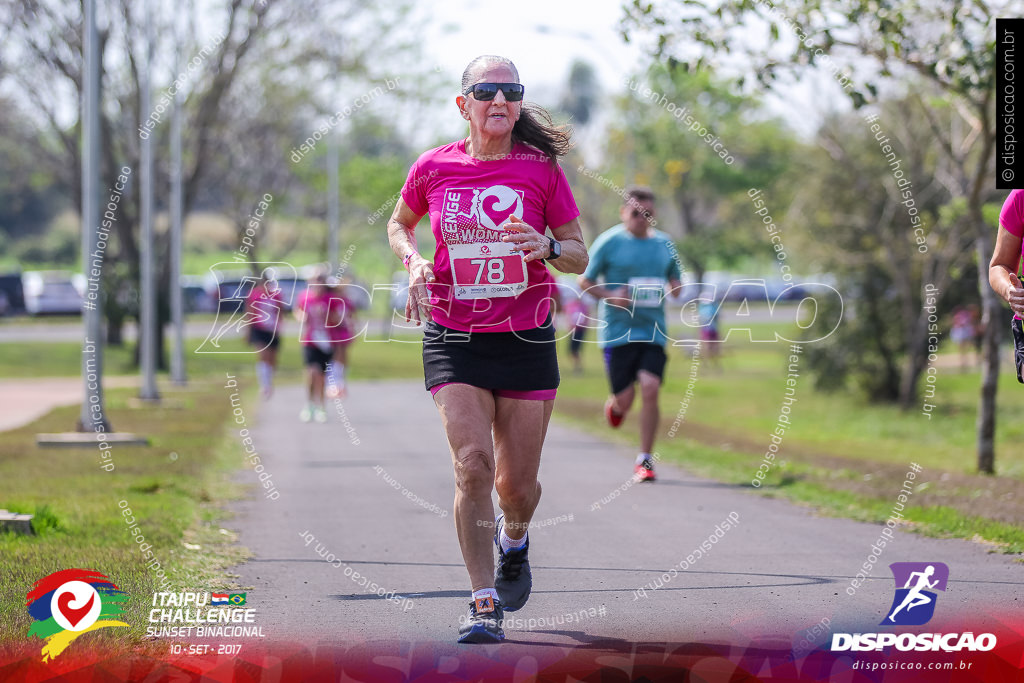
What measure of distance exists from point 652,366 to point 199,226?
217 feet

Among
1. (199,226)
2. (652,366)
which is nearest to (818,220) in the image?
→ (652,366)

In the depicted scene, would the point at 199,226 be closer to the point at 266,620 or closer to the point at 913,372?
the point at 913,372

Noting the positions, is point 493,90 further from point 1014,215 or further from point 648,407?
point 648,407

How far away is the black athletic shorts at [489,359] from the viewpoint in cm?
504

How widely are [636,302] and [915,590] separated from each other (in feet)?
15.1

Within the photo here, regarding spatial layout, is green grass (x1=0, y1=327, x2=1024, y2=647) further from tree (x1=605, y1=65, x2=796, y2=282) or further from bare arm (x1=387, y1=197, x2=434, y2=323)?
tree (x1=605, y1=65, x2=796, y2=282)

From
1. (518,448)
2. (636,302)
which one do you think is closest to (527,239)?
(518,448)

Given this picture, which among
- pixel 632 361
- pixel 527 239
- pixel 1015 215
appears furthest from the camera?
pixel 632 361

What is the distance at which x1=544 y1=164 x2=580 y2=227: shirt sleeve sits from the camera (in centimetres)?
519

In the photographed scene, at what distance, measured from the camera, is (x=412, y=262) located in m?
5.03

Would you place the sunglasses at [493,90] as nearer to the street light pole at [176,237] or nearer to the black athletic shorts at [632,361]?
the black athletic shorts at [632,361]

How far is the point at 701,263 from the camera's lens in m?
39.1

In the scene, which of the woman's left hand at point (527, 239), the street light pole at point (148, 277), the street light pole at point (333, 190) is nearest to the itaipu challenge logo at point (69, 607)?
the woman's left hand at point (527, 239)

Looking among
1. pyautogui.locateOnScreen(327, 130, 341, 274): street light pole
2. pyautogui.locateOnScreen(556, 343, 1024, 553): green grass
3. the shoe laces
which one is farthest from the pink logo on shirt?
pyautogui.locateOnScreen(327, 130, 341, 274): street light pole
